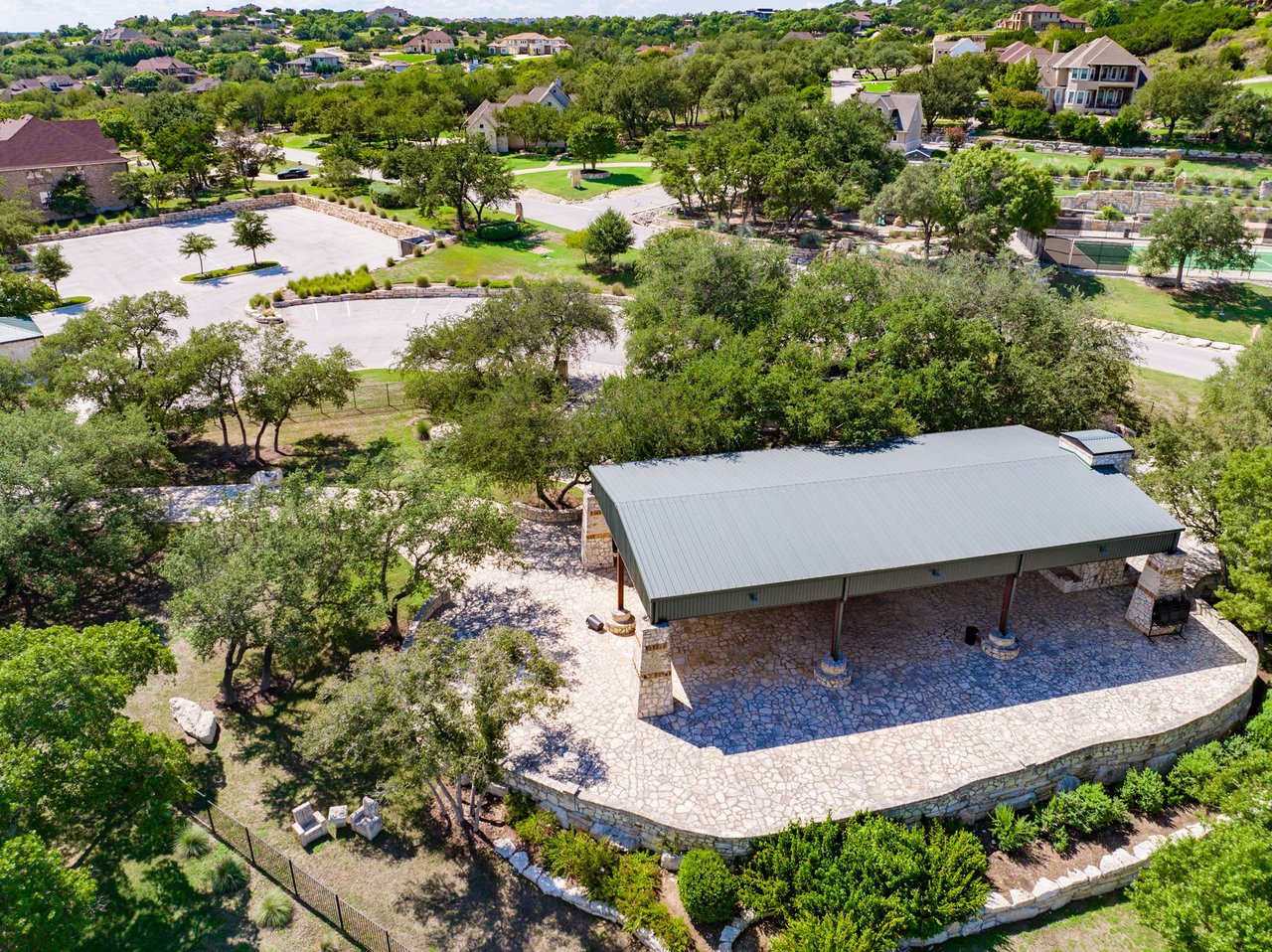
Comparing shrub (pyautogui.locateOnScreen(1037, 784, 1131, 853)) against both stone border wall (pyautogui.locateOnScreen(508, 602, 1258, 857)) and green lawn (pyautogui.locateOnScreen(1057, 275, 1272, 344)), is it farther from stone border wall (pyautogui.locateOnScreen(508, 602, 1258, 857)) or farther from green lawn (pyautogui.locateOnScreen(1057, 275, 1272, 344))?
green lawn (pyautogui.locateOnScreen(1057, 275, 1272, 344))

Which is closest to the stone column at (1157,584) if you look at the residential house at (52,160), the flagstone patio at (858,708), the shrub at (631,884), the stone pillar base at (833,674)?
the flagstone patio at (858,708)

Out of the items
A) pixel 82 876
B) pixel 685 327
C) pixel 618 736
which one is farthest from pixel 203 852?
pixel 685 327

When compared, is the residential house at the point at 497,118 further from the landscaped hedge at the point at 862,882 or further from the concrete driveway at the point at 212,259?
the landscaped hedge at the point at 862,882

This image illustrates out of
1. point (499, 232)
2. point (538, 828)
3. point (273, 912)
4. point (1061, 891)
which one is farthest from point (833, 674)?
point (499, 232)

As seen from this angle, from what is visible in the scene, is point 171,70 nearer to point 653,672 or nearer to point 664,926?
point 653,672

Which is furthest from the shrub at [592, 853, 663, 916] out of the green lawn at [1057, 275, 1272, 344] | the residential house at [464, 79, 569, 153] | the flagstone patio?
the residential house at [464, 79, 569, 153]
